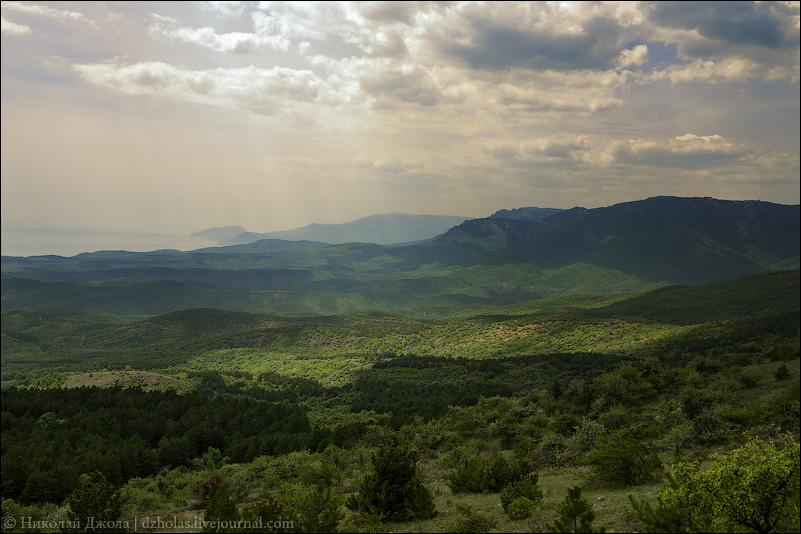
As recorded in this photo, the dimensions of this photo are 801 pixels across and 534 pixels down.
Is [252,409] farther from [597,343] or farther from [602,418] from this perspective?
[597,343]

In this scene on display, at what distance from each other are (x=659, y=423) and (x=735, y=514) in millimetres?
29165

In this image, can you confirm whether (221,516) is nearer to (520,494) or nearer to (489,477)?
(520,494)

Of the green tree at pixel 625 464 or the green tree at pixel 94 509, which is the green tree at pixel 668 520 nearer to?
the green tree at pixel 625 464

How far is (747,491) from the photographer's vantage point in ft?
51.0

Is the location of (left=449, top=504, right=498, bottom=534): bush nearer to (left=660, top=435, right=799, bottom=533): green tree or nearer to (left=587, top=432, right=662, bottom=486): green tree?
(left=660, top=435, right=799, bottom=533): green tree

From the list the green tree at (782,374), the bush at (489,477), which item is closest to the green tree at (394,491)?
the bush at (489,477)

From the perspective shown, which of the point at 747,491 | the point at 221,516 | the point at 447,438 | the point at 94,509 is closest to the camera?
the point at 747,491

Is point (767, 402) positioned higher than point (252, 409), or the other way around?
point (767, 402)

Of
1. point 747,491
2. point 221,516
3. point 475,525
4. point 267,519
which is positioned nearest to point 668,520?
point 747,491

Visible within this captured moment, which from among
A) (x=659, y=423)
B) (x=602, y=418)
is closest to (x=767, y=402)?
(x=659, y=423)

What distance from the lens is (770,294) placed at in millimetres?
137375

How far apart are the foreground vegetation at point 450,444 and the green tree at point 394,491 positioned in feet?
0.43

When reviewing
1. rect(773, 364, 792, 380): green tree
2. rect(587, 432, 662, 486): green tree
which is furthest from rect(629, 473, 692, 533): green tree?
rect(773, 364, 792, 380): green tree

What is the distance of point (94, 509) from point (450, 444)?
1544 inches
